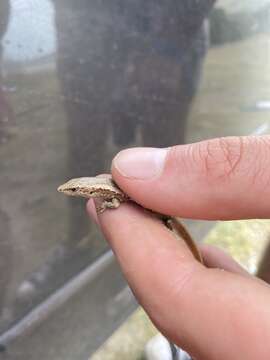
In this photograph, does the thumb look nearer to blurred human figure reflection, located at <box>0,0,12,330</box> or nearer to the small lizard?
the small lizard

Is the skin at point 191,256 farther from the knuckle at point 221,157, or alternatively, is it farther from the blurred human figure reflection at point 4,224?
the blurred human figure reflection at point 4,224

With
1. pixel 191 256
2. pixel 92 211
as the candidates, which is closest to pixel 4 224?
pixel 92 211

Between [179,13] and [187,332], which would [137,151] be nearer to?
[187,332]

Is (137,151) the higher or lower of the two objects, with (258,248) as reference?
higher

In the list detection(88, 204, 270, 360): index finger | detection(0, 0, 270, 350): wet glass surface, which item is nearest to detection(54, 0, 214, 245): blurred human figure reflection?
detection(0, 0, 270, 350): wet glass surface

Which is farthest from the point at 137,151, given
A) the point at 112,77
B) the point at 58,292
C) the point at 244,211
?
the point at 58,292

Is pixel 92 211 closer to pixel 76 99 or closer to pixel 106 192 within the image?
pixel 106 192

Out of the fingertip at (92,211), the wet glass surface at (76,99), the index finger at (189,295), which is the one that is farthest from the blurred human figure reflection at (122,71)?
the index finger at (189,295)

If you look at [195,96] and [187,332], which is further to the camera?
[195,96]
